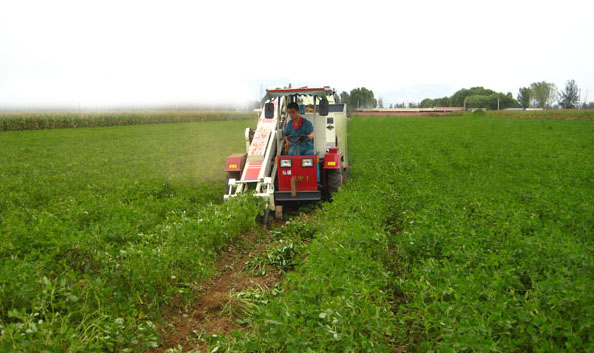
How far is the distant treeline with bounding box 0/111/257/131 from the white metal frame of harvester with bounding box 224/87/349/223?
25.7 m

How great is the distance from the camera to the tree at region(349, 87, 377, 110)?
109m

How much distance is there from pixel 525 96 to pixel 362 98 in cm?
5500

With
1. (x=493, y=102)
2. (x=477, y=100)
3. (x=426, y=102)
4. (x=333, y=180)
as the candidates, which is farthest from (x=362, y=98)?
(x=333, y=180)

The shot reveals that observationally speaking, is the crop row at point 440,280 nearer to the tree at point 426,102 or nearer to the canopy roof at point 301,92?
the canopy roof at point 301,92

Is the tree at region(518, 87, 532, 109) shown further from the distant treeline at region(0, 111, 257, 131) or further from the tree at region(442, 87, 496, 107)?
the distant treeline at region(0, 111, 257, 131)

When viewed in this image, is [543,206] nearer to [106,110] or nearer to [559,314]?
[559,314]

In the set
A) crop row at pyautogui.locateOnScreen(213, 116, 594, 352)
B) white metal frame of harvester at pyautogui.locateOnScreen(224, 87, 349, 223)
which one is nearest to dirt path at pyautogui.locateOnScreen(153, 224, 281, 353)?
crop row at pyautogui.locateOnScreen(213, 116, 594, 352)

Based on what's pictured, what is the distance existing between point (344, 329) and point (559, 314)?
1795 mm

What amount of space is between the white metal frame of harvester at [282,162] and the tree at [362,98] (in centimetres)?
9665

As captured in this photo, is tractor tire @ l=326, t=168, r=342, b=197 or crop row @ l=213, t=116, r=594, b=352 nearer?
crop row @ l=213, t=116, r=594, b=352

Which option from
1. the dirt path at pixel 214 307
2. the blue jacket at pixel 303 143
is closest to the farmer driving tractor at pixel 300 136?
the blue jacket at pixel 303 143

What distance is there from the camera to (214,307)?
5.06 m

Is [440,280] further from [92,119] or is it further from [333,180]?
[92,119]

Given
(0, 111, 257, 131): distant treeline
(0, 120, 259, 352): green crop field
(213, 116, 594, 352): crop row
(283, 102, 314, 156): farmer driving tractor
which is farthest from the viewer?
(0, 111, 257, 131): distant treeline
